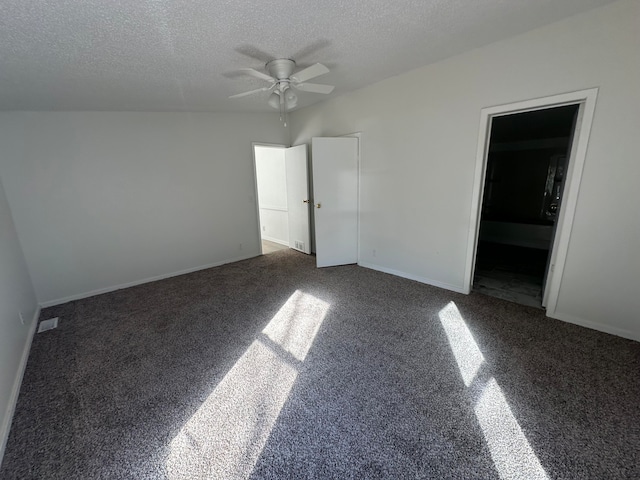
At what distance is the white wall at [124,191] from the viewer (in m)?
2.97

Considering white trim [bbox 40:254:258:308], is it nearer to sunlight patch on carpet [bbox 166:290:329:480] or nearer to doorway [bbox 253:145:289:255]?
doorway [bbox 253:145:289:255]

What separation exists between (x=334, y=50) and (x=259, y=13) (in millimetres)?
803

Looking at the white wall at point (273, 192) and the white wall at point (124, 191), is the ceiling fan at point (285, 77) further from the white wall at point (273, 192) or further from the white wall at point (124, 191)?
the white wall at point (273, 192)

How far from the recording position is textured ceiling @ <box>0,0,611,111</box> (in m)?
1.61

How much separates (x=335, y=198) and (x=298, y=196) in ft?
3.44

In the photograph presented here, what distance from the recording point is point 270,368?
2.00 m

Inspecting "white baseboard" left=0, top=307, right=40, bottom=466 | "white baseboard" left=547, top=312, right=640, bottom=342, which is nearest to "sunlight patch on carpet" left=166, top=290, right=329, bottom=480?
"white baseboard" left=0, top=307, right=40, bottom=466

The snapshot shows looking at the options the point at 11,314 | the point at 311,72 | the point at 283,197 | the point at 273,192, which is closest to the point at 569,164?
the point at 311,72

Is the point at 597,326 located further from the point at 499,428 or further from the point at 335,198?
the point at 335,198

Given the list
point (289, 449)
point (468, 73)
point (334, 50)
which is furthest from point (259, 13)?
point (289, 449)

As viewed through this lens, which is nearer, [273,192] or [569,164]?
[569,164]

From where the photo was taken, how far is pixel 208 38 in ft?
6.34

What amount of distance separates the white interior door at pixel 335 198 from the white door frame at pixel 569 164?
5.24 feet

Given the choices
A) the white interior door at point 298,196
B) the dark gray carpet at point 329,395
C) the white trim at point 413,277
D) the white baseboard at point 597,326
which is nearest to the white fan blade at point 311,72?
the white interior door at point 298,196
